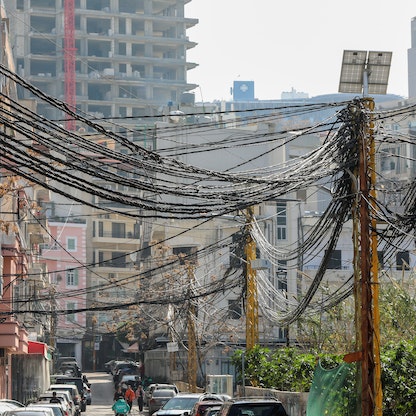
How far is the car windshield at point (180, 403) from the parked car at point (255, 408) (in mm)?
16032

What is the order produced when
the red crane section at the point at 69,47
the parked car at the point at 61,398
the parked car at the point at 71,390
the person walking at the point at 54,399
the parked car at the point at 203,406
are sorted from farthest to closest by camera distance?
the red crane section at the point at 69,47
the parked car at the point at 71,390
the parked car at the point at 61,398
the person walking at the point at 54,399
the parked car at the point at 203,406

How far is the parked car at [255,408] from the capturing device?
27219 mm

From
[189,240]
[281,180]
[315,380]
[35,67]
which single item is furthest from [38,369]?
[35,67]

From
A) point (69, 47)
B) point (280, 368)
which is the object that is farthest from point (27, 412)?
point (69, 47)

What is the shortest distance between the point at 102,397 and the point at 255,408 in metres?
59.5

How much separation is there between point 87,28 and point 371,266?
172 metres

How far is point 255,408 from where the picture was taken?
2728cm

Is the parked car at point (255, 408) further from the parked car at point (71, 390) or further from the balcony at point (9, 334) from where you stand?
the parked car at point (71, 390)

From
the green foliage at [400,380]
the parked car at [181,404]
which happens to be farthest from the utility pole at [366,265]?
the parked car at [181,404]

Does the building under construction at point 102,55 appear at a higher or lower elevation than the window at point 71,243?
higher

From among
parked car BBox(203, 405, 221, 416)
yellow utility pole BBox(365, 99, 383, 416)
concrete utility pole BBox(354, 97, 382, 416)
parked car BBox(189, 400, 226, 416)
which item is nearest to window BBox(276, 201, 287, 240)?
parked car BBox(189, 400, 226, 416)

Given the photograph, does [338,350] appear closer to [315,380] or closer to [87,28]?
[315,380]

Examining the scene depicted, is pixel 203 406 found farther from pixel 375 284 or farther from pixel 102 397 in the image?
pixel 102 397

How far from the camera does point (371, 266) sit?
25.4m
